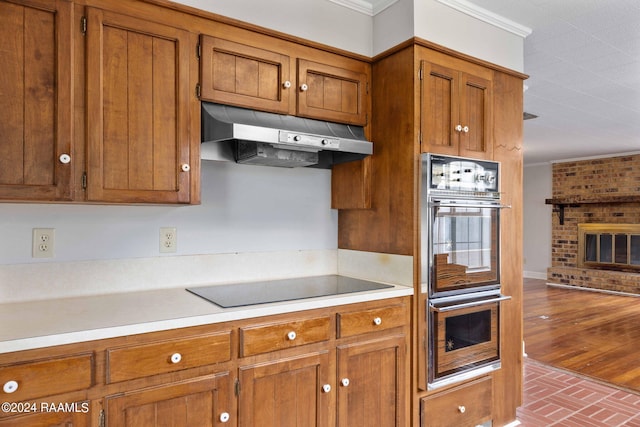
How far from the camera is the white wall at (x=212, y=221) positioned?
1880 mm

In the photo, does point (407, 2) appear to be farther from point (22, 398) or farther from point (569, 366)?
point (569, 366)

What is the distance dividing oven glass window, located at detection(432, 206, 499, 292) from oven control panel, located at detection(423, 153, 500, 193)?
12 centimetres

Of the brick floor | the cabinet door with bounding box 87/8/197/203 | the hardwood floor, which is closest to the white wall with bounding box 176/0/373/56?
the cabinet door with bounding box 87/8/197/203

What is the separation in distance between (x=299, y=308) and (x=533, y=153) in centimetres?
700

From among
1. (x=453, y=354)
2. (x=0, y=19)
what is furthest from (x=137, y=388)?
(x=453, y=354)

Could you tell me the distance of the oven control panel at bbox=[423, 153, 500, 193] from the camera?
2248 mm

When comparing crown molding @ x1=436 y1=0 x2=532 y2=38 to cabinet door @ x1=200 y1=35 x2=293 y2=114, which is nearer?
cabinet door @ x1=200 y1=35 x2=293 y2=114

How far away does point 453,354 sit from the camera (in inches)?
91.7

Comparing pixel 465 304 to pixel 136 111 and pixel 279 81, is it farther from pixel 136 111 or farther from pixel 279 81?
pixel 136 111

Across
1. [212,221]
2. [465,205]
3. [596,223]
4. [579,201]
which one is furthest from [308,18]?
[596,223]

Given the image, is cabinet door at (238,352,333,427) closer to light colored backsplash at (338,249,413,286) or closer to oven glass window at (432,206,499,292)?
light colored backsplash at (338,249,413,286)

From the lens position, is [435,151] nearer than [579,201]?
Yes

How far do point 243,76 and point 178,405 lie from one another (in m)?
1.49

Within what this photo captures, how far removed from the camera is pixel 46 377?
4.43 ft
